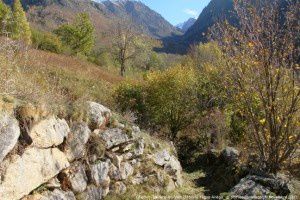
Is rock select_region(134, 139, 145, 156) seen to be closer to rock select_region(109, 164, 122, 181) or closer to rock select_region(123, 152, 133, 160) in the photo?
rock select_region(123, 152, 133, 160)

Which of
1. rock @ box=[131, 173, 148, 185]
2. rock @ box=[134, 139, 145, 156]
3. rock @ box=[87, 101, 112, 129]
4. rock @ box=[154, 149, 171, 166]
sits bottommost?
rock @ box=[131, 173, 148, 185]

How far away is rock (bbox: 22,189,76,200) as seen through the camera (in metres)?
6.47

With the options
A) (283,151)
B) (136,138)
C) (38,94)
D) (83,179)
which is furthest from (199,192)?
(38,94)

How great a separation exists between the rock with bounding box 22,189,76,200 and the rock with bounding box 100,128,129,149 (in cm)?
187

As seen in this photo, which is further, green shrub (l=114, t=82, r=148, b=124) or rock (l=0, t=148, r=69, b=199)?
green shrub (l=114, t=82, r=148, b=124)

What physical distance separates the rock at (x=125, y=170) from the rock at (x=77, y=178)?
53.6 inches

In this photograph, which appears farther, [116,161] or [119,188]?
[116,161]

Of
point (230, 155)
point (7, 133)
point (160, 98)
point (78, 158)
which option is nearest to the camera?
point (7, 133)

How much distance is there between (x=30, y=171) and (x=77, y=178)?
1464mm

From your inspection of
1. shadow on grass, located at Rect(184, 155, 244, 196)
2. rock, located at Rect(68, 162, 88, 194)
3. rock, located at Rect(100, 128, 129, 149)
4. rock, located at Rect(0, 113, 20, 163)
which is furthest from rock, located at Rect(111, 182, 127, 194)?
rock, located at Rect(0, 113, 20, 163)

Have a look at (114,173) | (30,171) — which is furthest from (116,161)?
(30,171)

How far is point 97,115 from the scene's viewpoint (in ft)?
29.3

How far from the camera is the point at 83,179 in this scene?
7.90m

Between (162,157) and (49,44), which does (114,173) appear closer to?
(162,157)
